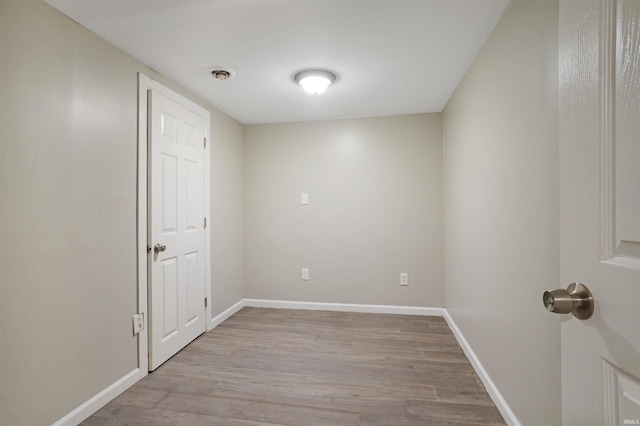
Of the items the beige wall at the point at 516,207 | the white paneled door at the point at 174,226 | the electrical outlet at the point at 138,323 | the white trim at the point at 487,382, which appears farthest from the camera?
the white paneled door at the point at 174,226

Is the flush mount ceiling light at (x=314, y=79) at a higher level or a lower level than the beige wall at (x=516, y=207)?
higher

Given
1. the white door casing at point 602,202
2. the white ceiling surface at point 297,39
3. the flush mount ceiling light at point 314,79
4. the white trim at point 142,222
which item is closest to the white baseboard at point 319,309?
the white trim at point 142,222

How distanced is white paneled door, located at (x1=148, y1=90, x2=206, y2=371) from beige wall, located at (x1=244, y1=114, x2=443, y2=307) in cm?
92

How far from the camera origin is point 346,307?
11.4ft

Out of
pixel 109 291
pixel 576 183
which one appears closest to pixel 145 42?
pixel 109 291

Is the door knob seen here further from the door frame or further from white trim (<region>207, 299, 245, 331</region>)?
white trim (<region>207, 299, 245, 331</region>)

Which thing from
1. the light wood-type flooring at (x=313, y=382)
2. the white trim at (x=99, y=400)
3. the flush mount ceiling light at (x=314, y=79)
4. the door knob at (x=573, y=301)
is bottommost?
the light wood-type flooring at (x=313, y=382)

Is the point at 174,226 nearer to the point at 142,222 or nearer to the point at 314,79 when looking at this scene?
the point at 142,222

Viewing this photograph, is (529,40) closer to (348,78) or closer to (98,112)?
(348,78)

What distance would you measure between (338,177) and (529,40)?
7.46ft

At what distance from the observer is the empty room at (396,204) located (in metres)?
0.59

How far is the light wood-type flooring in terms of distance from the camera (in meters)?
1.70

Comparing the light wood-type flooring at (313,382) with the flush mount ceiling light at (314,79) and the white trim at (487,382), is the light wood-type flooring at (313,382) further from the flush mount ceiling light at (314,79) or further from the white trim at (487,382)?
the flush mount ceiling light at (314,79)

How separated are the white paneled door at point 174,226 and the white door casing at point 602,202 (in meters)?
2.36
